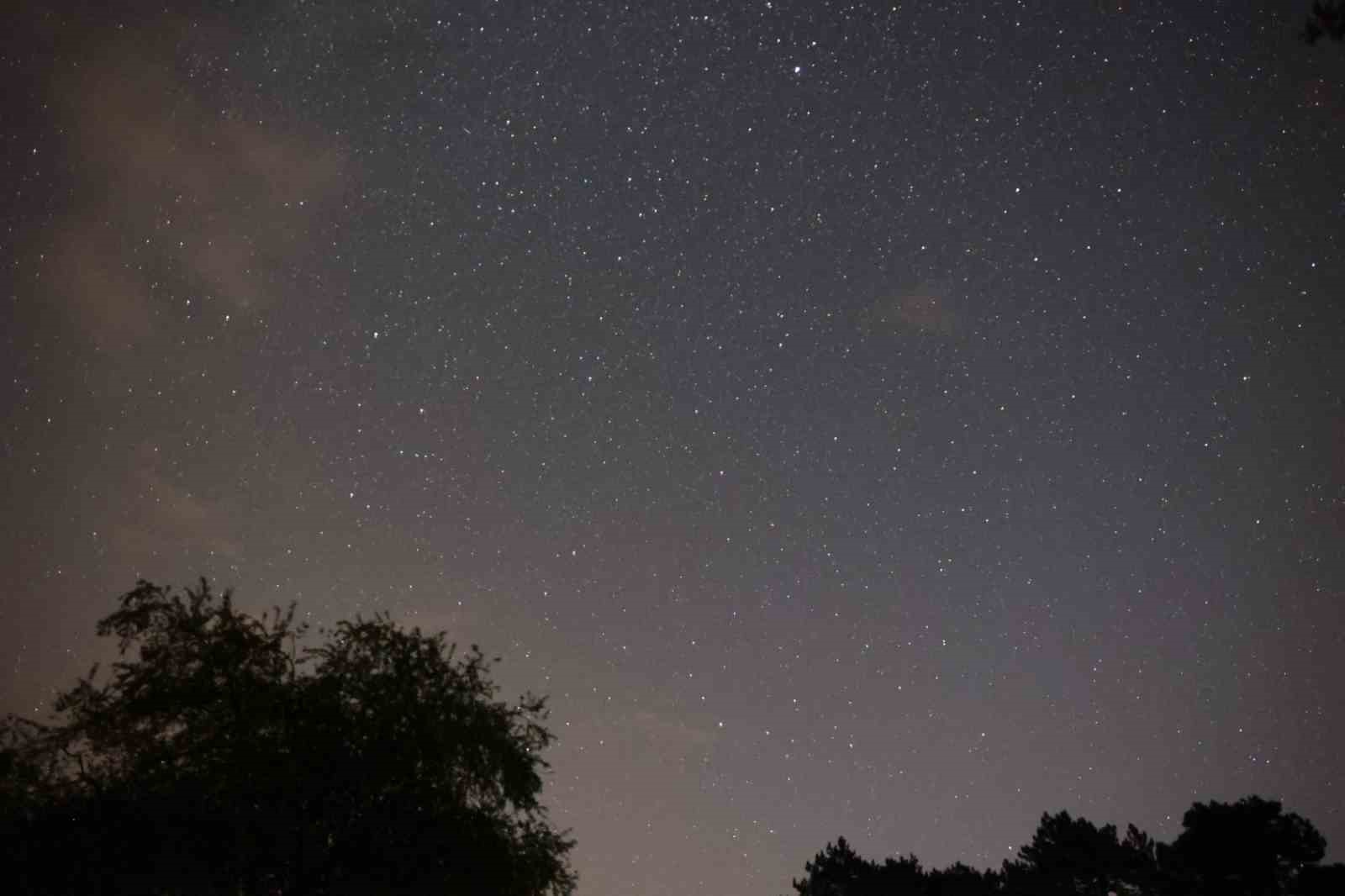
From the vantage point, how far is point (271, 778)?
19.7m

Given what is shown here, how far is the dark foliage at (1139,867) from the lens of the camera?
3547 cm

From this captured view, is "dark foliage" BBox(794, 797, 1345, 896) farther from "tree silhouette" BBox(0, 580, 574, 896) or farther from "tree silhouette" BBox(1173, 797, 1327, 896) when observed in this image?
"tree silhouette" BBox(0, 580, 574, 896)

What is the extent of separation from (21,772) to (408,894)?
9861 mm

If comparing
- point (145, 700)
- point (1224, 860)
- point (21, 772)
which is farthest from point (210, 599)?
point (1224, 860)

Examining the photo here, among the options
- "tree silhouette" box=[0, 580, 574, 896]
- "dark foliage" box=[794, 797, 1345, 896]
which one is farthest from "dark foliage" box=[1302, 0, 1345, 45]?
"dark foliage" box=[794, 797, 1345, 896]

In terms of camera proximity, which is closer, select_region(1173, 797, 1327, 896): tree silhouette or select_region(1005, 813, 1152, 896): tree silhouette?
select_region(1173, 797, 1327, 896): tree silhouette

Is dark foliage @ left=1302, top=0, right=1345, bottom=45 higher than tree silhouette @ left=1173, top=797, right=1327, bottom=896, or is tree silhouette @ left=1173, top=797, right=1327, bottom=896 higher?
dark foliage @ left=1302, top=0, right=1345, bottom=45

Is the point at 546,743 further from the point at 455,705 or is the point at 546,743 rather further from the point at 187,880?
the point at 187,880

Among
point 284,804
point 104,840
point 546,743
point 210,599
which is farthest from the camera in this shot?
point 546,743

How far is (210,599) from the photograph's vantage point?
75.1ft

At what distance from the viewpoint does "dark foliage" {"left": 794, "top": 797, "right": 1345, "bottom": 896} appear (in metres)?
35.5

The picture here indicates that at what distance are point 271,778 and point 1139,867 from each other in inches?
1582

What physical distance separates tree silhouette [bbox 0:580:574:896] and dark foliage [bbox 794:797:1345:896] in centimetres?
2913

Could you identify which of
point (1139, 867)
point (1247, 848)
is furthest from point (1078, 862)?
point (1247, 848)
